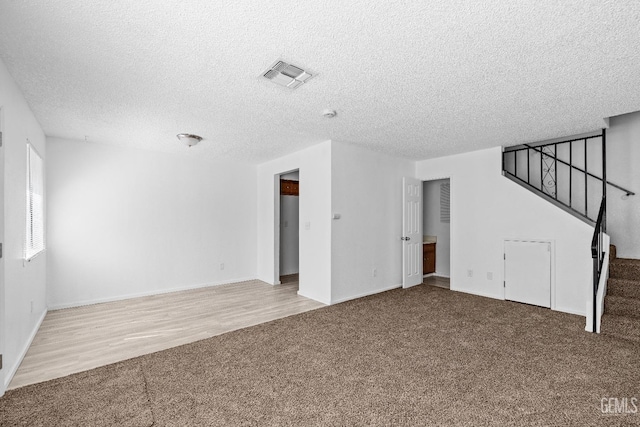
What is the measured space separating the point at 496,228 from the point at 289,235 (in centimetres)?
409

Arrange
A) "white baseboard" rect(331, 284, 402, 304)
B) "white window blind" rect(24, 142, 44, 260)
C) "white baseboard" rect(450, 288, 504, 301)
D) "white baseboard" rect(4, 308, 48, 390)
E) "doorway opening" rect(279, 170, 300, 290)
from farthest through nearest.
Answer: "doorway opening" rect(279, 170, 300, 290) < "white baseboard" rect(450, 288, 504, 301) < "white baseboard" rect(331, 284, 402, 304) < "white window blind" rect(24, 142, 44, 260) < "white baseboard" rect(4, 308, 48, 390)

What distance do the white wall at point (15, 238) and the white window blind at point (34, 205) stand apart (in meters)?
0.19

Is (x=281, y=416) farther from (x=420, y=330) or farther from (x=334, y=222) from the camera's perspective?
(x=334, y=222)

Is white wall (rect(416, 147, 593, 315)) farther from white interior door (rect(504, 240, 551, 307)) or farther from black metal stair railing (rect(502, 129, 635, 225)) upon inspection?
black metal stair railing (rect(502, 129, 635, 225))

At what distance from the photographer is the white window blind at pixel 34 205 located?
3210 millimetres

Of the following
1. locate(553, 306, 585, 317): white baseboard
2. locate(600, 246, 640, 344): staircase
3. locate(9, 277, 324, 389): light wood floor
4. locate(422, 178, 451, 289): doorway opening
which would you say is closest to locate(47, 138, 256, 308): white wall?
locate(9, 277, 324, 389): light wood floor

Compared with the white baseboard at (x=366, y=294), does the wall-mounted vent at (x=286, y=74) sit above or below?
above

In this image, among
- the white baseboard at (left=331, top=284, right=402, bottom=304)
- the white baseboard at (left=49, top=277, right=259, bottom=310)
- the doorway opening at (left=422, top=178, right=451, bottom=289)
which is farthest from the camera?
the doorway opening at (left=422, top=178, right=451, bottom=289)

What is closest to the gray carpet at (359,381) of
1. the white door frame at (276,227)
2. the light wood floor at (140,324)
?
the light wood floor at (140,324)

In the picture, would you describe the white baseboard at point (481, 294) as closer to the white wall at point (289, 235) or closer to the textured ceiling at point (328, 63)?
the textured ceiling at point (328, 63)

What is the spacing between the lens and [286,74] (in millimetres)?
2381

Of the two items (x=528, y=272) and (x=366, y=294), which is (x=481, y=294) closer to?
(x=528, y=272)

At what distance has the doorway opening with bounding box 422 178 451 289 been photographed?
20.7 feet

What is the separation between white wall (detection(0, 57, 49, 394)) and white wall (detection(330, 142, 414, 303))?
3394 mm
